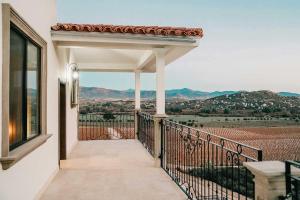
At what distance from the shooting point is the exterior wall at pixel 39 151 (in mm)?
2986

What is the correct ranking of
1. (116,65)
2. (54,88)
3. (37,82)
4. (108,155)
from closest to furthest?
(37,82) → (54,88) → (108,155) → (116,65)

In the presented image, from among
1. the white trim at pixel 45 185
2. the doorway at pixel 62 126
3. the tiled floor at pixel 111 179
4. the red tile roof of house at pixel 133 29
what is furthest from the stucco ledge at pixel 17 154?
the doorway at pixel 62 126

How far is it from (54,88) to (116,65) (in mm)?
4367

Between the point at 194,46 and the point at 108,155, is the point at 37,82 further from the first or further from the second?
the point at 108,155

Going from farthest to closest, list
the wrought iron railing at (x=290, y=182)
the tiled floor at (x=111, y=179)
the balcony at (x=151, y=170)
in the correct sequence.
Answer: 1. the tiled floor at (x=111, y=179)
2. the balcony at (x=151, y=170)
3. the wrought iron railing at (x=290, y=182)

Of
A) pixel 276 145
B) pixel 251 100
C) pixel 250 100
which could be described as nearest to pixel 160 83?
pixel 276 145

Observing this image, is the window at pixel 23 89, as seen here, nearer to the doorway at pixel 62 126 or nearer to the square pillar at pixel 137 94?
the doorway at pixel 62 126

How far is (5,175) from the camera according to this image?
275 cm

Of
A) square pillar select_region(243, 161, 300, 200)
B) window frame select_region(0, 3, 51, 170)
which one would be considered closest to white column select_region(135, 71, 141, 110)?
window frame select_region(0, 3, 51, 170)

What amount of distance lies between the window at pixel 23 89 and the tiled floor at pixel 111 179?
1.05m

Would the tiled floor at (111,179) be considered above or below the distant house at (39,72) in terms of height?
below

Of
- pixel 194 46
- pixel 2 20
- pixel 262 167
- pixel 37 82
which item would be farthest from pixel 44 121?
pixel 262 167

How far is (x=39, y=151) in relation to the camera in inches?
167

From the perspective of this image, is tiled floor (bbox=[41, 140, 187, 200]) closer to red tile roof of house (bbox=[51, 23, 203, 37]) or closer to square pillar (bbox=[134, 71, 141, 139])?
square pillar (bbox=[134, 71, 141, 139])
